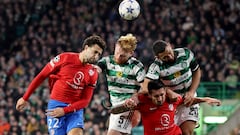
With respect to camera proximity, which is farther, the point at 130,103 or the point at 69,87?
the point at 69,87

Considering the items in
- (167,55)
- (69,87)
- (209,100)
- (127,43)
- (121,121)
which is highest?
(127,43)

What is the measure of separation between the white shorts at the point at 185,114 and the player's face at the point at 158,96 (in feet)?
2.79

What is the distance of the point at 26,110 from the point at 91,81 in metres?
8.03

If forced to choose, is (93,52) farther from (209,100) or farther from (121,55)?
(209,100)

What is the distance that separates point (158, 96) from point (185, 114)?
105cm

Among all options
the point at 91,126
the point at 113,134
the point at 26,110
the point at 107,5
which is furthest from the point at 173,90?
the point at 107,5

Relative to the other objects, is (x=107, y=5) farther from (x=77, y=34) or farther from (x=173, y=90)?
(x=173, y=90)

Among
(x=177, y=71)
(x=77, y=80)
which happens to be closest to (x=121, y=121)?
(x=77, y=80)

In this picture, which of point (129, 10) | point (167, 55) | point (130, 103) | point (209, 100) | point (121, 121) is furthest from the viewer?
point (129, 10)

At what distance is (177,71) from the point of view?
36.8ft

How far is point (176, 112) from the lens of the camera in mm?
11688

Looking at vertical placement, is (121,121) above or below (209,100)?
below

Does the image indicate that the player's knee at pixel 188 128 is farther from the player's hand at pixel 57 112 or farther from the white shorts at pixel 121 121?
the player's hand at pixel 57 112

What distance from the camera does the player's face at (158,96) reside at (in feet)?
35.4
